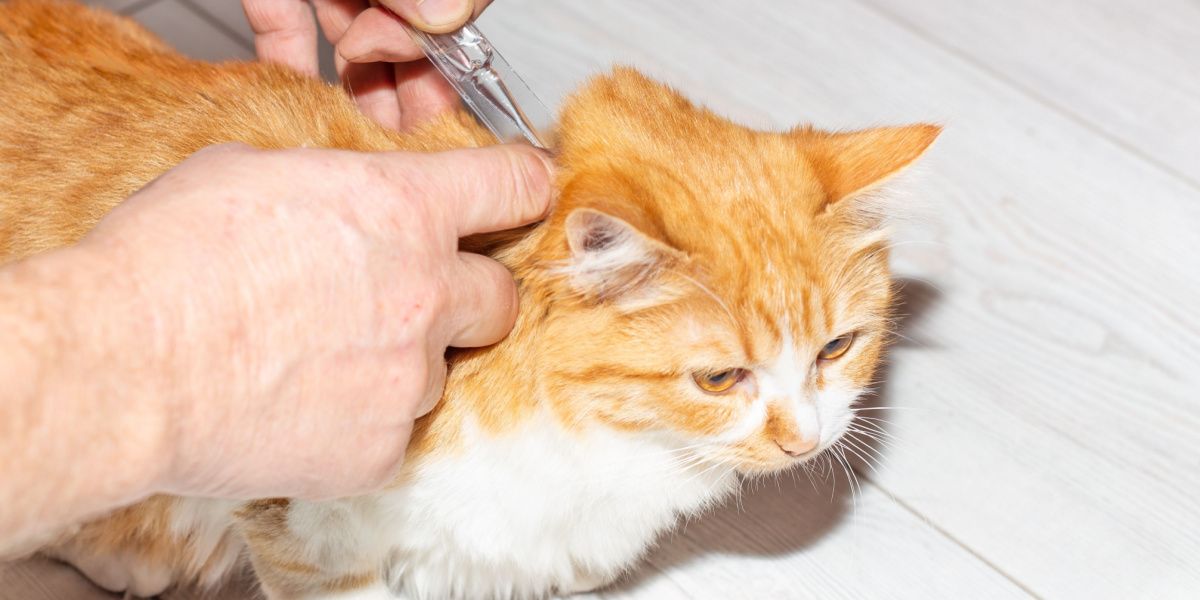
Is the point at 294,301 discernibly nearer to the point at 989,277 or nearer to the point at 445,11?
the point at 445,11

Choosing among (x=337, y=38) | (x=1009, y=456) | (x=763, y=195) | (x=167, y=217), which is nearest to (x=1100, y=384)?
(x=1009, y=456)

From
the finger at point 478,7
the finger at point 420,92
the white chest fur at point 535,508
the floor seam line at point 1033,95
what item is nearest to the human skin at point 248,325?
the white chest fur at point 535,508

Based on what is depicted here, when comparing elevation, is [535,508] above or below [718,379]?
below

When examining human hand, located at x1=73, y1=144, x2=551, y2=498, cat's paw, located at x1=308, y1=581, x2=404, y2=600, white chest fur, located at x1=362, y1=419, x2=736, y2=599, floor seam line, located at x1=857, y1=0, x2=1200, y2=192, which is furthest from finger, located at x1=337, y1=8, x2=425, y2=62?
floor seam line, located at x1=857, y1=0, x2=1200, y2=192

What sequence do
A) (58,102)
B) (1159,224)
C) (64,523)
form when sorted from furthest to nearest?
(1159,224), (58,102), (64,523)

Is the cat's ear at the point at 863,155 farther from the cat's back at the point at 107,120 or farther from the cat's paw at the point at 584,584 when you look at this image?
the cat's paw at the point at 584,584

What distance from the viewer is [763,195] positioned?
1.16m

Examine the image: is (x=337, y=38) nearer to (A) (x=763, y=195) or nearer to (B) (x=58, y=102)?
(B) (x=58, y=102)

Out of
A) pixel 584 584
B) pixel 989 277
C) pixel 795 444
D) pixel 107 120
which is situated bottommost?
pixel 584 584

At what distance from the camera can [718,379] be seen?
1.16 meters

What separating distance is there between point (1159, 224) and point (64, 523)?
1.67 metres

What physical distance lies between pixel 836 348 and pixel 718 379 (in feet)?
0.54

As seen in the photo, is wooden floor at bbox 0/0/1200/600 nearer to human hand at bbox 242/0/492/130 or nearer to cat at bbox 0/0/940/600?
cat at bbox 0/0/940/600

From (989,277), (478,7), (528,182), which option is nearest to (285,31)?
(478,7)
